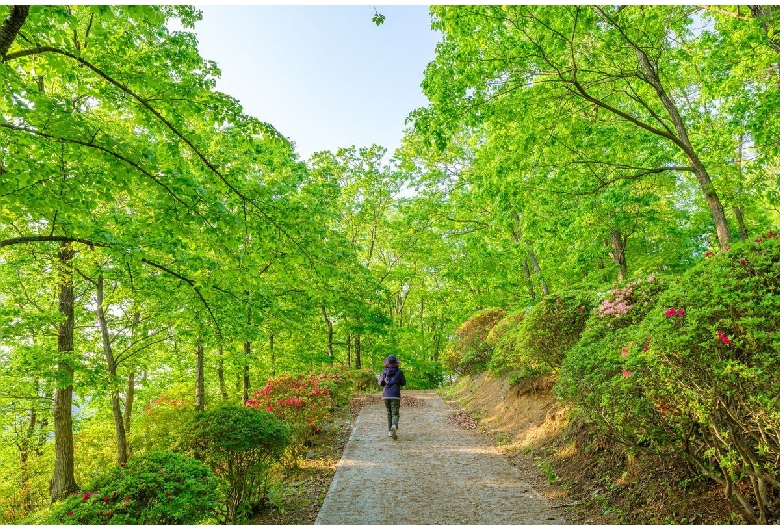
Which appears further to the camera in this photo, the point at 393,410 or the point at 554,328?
the point at 393,410

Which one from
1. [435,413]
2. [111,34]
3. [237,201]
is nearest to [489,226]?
[435,413]

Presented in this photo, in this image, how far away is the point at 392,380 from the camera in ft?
29.7

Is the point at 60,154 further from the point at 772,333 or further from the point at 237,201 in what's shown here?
the point at 772,333

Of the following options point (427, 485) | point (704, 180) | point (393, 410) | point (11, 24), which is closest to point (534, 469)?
point (427, 485)

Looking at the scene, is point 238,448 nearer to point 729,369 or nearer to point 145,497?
point 145,497

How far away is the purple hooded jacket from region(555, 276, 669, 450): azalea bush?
3.90m

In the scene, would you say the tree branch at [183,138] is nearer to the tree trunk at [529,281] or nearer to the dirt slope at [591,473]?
the dirt slope at [591,473]

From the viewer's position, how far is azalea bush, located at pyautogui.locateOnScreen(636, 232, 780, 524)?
3.14 metres

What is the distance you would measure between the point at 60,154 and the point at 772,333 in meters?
7.13

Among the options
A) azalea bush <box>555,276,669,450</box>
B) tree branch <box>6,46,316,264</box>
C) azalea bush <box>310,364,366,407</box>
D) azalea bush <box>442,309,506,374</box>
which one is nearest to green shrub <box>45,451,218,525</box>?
tree branch <box>6,46,316,264</box>

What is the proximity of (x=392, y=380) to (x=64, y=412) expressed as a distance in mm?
7356

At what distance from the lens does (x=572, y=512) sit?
16.3 feet

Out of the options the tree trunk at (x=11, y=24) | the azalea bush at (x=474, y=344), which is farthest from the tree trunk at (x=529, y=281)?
the tree trunk at (x=11, y=24)

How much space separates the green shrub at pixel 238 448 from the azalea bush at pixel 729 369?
4531mm
